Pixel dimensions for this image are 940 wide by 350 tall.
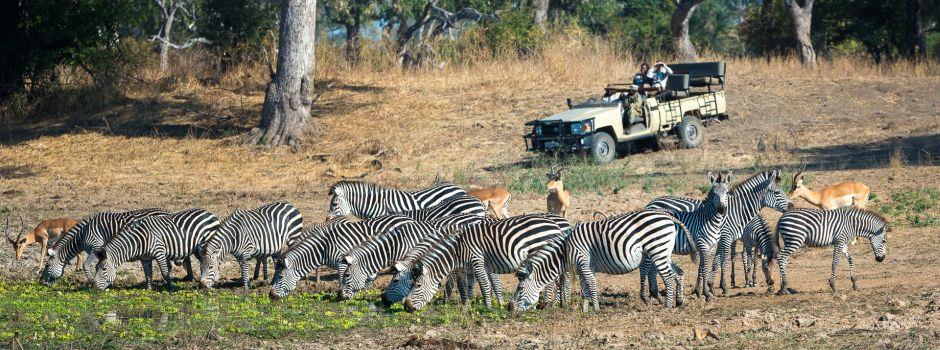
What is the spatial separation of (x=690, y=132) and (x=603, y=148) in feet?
8.75

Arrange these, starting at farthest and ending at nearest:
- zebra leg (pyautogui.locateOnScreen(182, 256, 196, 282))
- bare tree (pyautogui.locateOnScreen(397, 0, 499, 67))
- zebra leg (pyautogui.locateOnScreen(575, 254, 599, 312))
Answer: bare tree (pyautogui.locateOnScreen(397, 0, 499, 67)) < zebra leg (pyautogui.locateOnScreen(182, 256, 196, 282)) < zebra leg (pyautogui.locateOnScreen(575, 254, 599, 312))

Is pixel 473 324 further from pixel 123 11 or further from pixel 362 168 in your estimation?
pixel 123 11

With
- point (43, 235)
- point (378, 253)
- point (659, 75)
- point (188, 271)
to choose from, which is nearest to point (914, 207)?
point (659, 75)

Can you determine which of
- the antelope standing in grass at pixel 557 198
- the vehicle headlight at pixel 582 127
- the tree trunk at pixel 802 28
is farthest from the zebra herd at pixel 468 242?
the tree trunk at pixel 802 28

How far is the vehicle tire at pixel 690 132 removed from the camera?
27.2 m

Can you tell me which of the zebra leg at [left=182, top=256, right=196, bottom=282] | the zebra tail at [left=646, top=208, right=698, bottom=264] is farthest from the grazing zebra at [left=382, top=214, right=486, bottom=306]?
the zebra leg at [left=182, top=256, right=196, bottom=282]

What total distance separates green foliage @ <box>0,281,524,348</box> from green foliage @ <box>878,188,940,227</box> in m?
8.35

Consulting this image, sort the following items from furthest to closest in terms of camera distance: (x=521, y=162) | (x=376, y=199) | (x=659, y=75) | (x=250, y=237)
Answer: (x=659, y=75) → (x=521, y=162) → (x=376, y=199) → (x=250, y=237)

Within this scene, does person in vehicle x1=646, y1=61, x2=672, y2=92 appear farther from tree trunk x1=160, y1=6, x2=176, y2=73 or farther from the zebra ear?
tree trunk x1=160, y1=6, x2=176, y2=73

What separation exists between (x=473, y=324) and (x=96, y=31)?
21.5 metres

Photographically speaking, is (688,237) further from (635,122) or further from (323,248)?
(635,122)

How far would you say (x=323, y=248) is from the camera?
15797 mm

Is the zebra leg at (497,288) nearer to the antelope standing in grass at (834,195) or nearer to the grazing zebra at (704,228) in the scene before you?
the grazing zebra at (704,228)

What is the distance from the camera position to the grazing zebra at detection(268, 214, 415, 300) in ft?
50.4
